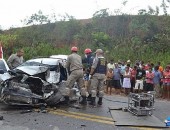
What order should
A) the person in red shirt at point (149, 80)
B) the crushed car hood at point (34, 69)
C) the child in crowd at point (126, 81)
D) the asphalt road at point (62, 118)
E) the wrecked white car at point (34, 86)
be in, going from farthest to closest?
the child in crowd at point (126, 81)
the person in red shirt at point (149, 80)
the crushed car hood at point (34, 69)
the wrecked white car at point (34, 86)
the asphalt road at point (62, 118)

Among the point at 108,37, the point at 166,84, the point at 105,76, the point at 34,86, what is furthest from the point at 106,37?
the point at 34,86

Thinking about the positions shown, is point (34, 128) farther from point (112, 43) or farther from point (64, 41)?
point (64, 41)

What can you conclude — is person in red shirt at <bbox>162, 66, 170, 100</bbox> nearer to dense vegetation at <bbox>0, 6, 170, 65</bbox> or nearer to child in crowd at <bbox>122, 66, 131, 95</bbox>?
child in crowd at <bbox>122, 66, 131, 95</bbox>

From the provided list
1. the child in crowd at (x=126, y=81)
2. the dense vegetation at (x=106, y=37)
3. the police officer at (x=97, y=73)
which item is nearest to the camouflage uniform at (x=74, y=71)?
the police officer at (x=97, y=73)

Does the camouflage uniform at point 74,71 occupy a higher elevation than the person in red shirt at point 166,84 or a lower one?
higher

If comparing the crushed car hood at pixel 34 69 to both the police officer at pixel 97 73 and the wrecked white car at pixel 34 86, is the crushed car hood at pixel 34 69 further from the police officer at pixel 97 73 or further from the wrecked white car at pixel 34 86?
the police officer at pixel 97 73

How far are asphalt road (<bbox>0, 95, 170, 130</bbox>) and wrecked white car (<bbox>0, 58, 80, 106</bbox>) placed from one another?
0.31m

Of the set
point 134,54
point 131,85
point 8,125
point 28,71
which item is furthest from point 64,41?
point 8,125

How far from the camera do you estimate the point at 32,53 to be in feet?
89.0

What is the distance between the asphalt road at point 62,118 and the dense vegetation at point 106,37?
9.43 meters

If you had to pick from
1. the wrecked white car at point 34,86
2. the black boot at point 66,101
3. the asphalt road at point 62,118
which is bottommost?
the asphalt road at point 62,118

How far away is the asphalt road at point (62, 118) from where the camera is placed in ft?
27.8

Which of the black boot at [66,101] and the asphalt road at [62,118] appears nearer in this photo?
the asphalt road at [62,118]

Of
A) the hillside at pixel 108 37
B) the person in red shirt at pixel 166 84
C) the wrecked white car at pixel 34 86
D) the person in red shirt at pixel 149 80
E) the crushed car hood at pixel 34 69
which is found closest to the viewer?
the wrecked white car at pixel 34 86
